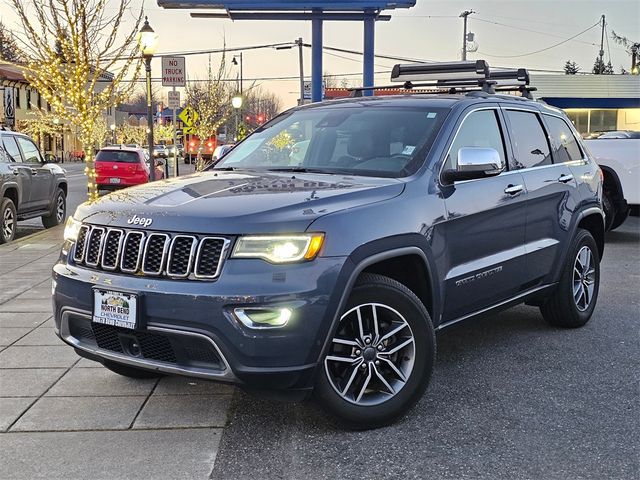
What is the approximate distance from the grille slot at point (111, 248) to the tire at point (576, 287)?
3.64 metres

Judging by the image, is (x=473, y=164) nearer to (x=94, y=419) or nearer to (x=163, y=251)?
(x=163, y=251)

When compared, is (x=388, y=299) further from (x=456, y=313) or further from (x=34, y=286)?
(x=34, y=286)

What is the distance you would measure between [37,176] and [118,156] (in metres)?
9.56

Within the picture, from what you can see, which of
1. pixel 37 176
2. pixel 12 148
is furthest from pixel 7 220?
pixel 37 176

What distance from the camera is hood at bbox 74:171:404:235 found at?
11.7 ft

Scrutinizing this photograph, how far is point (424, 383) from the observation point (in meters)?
4.09

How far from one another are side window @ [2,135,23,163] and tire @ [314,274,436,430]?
10.2 meters

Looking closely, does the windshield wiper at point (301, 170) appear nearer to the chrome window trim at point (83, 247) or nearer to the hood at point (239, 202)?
the hood at point (239, 202)

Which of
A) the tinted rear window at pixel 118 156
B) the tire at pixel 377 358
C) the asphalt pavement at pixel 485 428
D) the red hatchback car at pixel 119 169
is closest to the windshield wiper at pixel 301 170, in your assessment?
the tire at pixel 377 358

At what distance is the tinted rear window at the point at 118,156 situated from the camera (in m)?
22.5

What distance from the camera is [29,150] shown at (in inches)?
→ 520

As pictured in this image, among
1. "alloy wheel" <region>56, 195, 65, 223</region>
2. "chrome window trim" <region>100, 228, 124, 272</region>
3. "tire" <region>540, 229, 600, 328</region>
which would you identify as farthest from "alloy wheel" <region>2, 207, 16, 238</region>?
"tire" <region>540, 229, 600, 328</region>

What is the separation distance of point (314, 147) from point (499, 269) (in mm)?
1510

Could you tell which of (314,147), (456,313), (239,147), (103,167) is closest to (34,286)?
(239,147)
